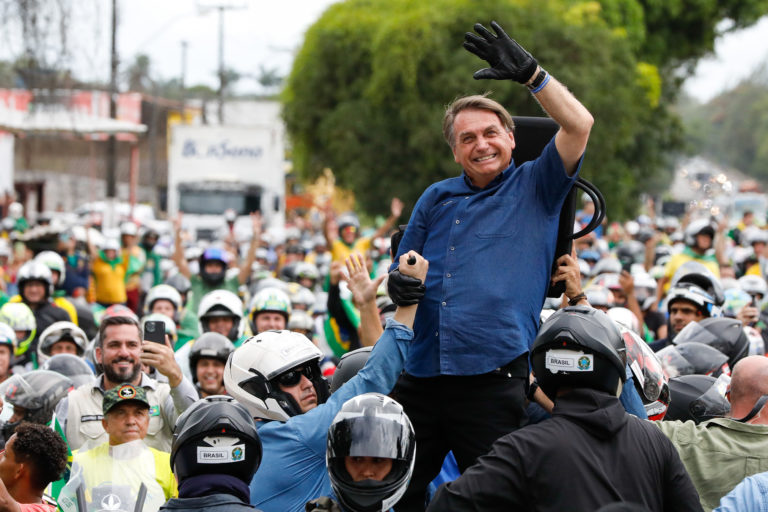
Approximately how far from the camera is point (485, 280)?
161 inches

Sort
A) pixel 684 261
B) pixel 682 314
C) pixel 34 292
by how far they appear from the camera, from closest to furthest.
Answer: pixel 682 314 < pixel 34 292 < pixel 684 261

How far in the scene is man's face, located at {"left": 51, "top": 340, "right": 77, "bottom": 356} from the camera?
8.57 metres

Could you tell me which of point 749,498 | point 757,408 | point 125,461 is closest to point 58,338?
point 125,461

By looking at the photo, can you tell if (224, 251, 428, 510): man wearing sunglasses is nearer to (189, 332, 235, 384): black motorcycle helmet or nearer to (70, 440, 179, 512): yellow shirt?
(70, 440, 179, 512): yellow shirt

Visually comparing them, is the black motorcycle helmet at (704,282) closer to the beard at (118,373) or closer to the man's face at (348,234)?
the beard at (118,373)

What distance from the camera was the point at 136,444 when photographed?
5352mm

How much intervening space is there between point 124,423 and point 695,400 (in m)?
2.97

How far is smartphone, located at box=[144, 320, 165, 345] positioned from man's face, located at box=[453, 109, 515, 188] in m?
1.97

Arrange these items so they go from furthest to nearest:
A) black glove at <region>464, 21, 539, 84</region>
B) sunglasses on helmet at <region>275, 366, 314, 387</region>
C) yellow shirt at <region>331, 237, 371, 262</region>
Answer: yellow shirt at <region>331, 237, 371, 262</region> < sunglasses on helmet at <region>275, 366, 314, 387</region> < black glove at <region>464, 21, 539, 84</region>

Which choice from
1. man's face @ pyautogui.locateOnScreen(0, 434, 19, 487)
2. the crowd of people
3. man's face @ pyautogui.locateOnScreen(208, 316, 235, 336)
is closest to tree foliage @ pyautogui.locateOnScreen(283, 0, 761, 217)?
man's face @ pyautogui.locateOnScreen(208, 316, 235, 336)

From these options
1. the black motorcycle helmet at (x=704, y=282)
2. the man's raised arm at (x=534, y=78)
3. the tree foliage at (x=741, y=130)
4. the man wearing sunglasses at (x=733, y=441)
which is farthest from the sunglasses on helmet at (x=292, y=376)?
the tree foliage at (x=741, y=130)

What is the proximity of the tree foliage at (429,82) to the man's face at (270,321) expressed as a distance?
16.9m

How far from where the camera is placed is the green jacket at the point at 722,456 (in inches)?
171

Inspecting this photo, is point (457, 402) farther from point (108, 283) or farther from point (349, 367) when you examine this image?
point (108, 283)
